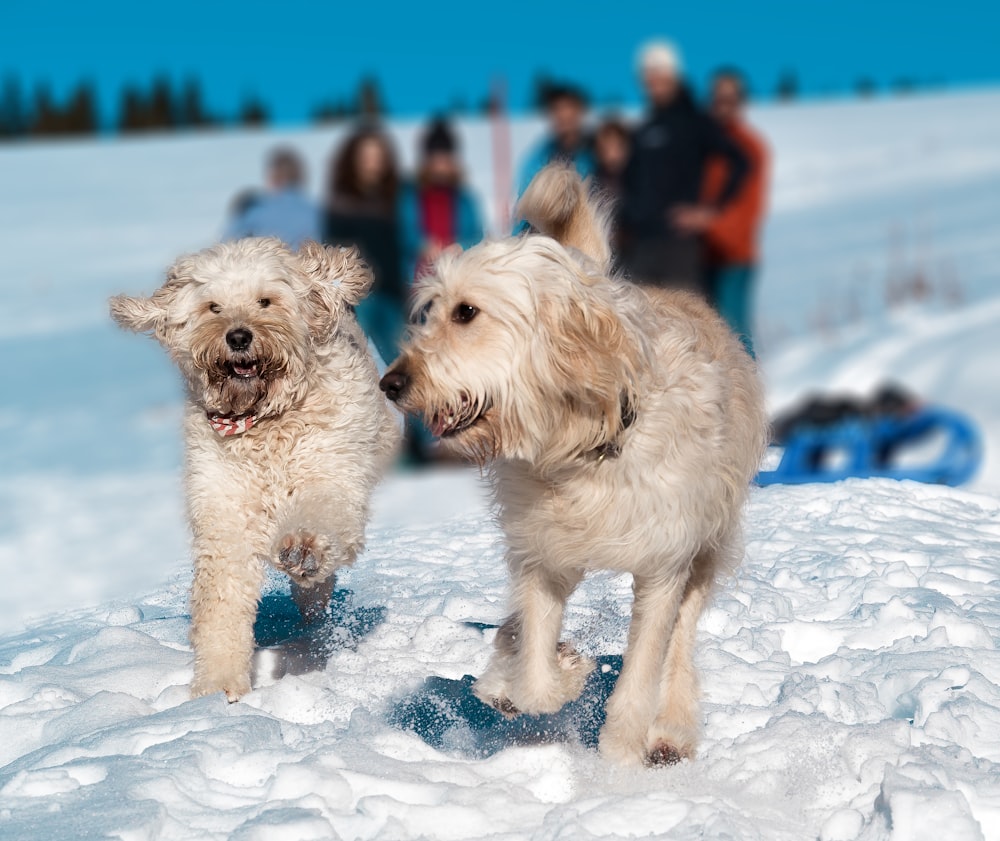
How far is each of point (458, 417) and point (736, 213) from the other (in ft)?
19.1

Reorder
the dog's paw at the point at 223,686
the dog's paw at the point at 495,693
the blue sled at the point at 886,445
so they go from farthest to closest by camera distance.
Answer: the blue sled at the point at 886,445 → the dog's paw at the point at 223,686 → the dog's paw at the point at 495,693

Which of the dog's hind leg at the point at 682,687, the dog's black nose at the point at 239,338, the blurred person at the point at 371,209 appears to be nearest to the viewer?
the dog's hind leg at the point at 682,687

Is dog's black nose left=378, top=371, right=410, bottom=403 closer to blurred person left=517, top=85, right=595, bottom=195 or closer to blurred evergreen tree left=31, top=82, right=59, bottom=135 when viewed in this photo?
blurred person left=517, top=85, right=595, bottom=195

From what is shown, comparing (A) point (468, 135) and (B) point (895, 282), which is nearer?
(B) point (895, 282)

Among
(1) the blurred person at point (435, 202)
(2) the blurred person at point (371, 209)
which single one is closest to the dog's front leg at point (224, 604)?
(2) the blurred person at point (371, 209)

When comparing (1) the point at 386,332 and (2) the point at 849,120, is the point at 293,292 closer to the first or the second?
(1) the point at 386,332

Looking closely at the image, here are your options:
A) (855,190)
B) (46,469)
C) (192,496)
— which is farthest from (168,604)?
(855,190)

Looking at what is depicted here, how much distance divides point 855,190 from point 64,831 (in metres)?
29.8

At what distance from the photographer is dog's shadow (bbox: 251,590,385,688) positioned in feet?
14.2

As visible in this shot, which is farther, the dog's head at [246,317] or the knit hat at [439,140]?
the knit hat at [439,140]

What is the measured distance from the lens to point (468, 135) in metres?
44.1

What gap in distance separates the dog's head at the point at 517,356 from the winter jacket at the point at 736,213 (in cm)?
551

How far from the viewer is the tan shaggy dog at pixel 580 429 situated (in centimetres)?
318

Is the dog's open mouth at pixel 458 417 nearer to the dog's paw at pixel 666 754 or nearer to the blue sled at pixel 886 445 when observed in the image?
the dog's paw at pixel 666 754
